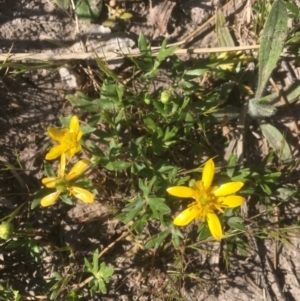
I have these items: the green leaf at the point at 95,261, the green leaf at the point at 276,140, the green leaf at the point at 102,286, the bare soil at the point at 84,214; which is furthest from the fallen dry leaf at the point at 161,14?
the green leaf at the point at 102,286

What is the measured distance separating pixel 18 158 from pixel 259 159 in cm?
176

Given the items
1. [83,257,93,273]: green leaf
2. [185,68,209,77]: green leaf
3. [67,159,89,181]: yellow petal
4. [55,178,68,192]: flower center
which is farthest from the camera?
[83,257,93,273]: green leaf

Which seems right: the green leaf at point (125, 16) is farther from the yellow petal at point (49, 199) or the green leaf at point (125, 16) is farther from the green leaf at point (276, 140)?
the yellow petal at point (49, 199)

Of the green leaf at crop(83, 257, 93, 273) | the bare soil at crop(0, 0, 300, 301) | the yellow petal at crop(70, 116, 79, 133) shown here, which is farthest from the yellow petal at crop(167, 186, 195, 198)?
the green leaf at crop(83, 257, 93, 273)

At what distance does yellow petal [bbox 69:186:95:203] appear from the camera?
3105 mm

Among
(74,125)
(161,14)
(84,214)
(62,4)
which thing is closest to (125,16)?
(161,14)

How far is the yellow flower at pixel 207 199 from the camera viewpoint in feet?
10.2

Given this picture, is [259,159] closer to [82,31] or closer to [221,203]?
[221,203]

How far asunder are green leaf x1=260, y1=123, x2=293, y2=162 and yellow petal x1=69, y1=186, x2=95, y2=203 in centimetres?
136

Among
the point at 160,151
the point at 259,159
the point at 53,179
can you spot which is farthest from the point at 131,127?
the point at 259,159

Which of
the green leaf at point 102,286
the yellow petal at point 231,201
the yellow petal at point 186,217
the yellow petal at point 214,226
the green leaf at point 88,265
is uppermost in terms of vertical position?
the yellow petal at point 231,201

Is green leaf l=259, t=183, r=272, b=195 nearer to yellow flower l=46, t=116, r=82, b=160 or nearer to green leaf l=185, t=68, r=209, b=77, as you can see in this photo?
green leaf l=185, t=68, r=209, b=77

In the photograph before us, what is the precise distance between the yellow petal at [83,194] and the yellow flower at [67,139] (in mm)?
204

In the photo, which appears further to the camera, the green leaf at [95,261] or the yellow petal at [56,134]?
the green leaf at [95,261]
